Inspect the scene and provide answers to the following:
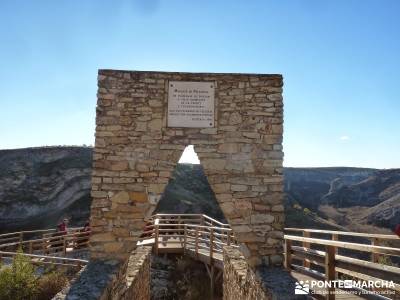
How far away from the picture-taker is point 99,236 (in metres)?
6.41

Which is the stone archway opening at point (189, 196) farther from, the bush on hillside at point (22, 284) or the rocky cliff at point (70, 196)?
the bush on hillside at point (22, 284)

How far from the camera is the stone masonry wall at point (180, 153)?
6473 millimetres

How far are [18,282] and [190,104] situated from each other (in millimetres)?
5868

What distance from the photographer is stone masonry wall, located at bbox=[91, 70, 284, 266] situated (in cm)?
647

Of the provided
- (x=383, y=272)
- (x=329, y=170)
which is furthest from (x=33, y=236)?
(x=329, y=170)

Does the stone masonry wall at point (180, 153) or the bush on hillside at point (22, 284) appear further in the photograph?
the bush on hillside at point (22, 284)

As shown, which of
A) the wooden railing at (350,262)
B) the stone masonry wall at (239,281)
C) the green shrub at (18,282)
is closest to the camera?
the wooden railing at (350,262)

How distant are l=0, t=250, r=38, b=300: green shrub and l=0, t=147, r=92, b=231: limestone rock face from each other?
12989 millimetres

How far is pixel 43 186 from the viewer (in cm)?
2267

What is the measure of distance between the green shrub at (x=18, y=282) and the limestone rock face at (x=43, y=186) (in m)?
13.0

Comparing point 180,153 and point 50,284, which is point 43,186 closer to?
point 50,284

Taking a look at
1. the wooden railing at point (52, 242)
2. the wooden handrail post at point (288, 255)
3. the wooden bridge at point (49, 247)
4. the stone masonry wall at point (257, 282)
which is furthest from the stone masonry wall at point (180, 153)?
the wooden railing at point (52, 242)

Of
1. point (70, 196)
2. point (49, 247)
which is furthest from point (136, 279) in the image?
point (70, 196)

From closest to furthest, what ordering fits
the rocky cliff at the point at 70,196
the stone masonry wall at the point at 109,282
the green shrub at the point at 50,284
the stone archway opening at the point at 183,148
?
the stone masonry wall at the point at 109,282 → the stone archway opening at the point at 183,148 → the green shrub at the point at 50,284 → the rocky cliff at the point at 70,196
